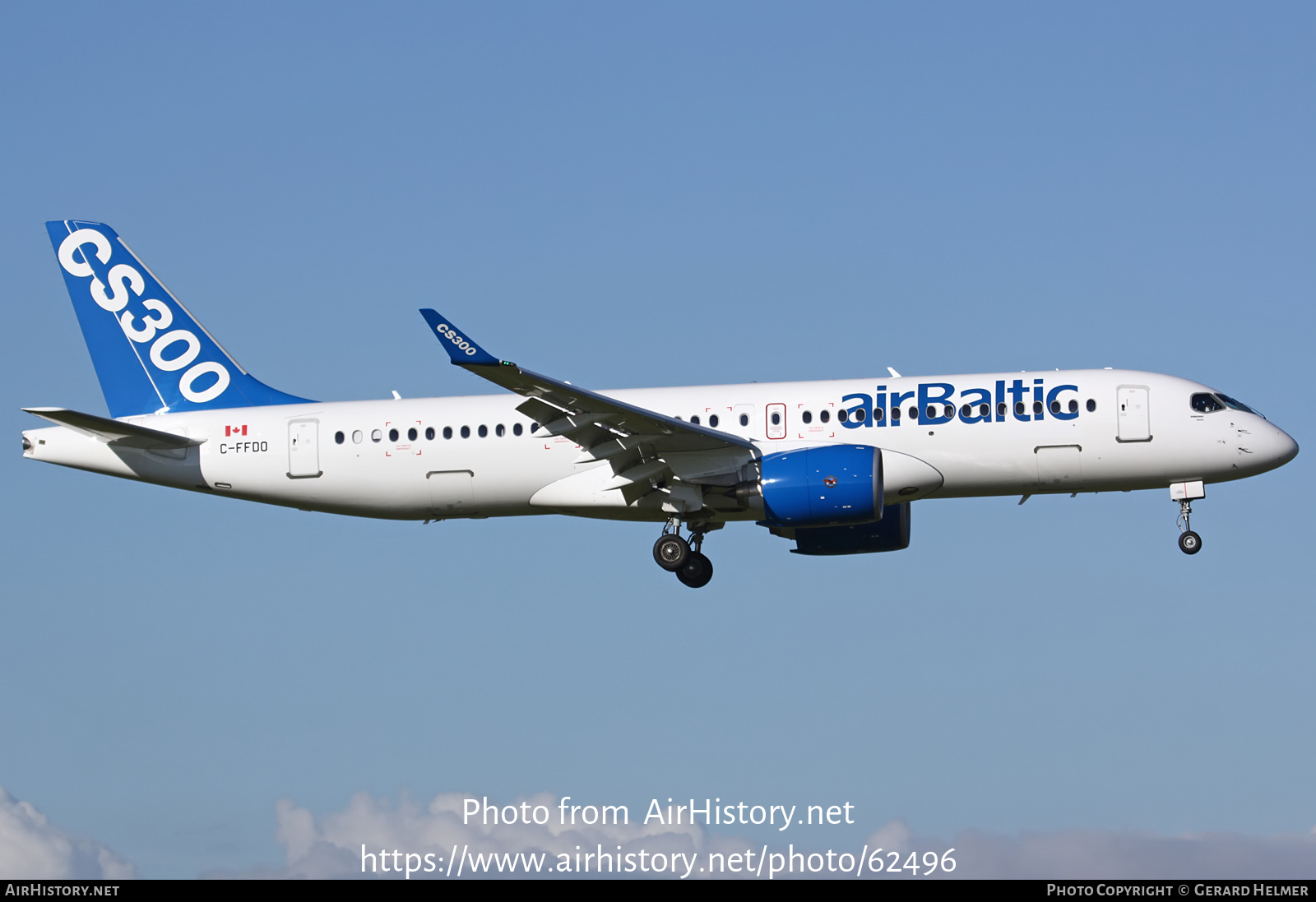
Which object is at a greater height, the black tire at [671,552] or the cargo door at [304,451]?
the cargo door at [304,451]

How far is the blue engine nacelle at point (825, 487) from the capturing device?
3538cm

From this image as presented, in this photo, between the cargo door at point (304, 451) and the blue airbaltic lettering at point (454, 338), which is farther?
the cargo door at point (304, 451)

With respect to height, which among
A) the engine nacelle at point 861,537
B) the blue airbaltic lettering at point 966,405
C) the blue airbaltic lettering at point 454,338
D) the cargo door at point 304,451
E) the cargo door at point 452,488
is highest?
the blue airbaltic lettering at point 454,338

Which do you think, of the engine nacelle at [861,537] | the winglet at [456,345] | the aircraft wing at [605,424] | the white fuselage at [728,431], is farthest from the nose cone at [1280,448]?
the winglet at [456,345]

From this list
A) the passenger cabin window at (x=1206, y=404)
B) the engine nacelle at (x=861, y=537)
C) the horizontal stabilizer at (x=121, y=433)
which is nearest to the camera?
the passenger cabin window at (x=1206, y=404)

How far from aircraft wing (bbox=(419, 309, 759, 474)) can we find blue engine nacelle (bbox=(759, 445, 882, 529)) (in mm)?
1143

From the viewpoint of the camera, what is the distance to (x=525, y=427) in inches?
1500

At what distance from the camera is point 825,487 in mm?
35438

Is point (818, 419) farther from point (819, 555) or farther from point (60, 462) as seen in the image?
point (60, 462)

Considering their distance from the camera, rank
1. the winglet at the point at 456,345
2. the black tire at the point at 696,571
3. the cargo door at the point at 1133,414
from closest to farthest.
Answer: the winglet at the point at 456,345
the cargo door at the point at 1133,414
the black tire at the point at 696,571

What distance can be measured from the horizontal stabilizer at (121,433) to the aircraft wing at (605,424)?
906cm

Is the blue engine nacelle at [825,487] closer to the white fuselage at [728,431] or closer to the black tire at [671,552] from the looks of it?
the white fuselage at [728,431]

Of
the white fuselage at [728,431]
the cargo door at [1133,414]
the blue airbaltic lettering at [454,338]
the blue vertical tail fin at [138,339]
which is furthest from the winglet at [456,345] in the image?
the cargo door at [1133,414]

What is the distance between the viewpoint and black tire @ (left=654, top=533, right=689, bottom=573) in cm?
3859
